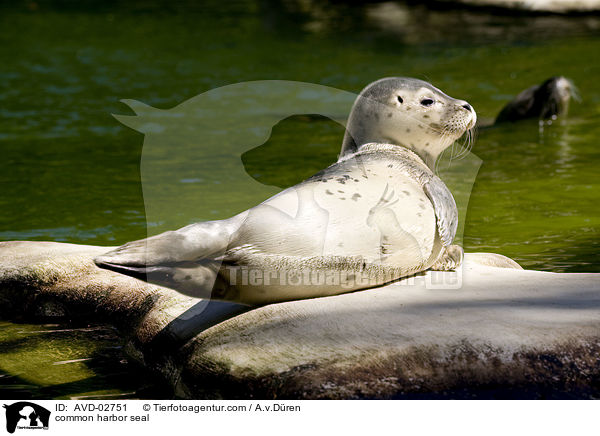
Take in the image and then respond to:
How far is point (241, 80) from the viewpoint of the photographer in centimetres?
1311

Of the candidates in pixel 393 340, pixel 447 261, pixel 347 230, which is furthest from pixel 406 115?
pixel 393 340

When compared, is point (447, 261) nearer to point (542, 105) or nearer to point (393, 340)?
point (393, 340)

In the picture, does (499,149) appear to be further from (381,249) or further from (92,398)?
(92,398)

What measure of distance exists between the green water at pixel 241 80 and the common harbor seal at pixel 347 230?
584 mm

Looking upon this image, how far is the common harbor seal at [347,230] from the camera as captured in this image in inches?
145

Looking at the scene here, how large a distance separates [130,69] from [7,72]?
175cm

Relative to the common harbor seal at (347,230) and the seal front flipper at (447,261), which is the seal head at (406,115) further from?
the seal front flipper at (447,261)

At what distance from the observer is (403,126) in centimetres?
450

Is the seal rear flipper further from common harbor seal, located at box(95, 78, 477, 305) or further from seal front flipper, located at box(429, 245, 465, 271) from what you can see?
seal front flipper, located at box(429, 245, 465, 271)

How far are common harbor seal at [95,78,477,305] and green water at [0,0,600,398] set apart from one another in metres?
0.58

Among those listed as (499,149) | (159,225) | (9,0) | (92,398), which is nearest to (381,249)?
(92,398)
